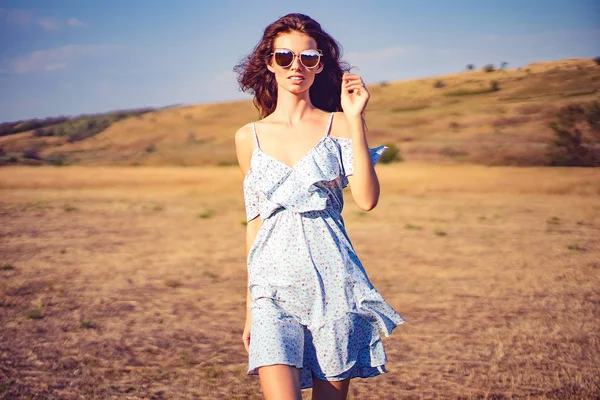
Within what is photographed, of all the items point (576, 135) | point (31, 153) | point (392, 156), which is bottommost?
point (392, 156)

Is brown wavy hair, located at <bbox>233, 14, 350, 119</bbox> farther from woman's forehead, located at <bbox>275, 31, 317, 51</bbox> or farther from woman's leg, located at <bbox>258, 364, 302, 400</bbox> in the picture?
woman's leg, located at <bbox>258, 364, 302, 400</bbox>

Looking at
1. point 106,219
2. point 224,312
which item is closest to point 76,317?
point 224,312

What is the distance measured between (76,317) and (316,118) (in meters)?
5.35

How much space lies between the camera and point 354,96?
9.64 ft

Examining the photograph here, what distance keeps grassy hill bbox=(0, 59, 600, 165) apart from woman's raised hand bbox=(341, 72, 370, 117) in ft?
76.2

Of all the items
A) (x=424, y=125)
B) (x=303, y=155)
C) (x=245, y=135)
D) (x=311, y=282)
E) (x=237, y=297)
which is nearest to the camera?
(x=311, y=282)

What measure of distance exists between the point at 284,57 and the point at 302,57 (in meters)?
0.08

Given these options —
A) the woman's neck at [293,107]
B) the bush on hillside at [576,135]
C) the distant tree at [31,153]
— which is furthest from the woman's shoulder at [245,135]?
the distant tree at [31,153]

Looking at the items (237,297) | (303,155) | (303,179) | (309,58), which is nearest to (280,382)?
(303,179)

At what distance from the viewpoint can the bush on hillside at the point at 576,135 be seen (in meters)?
24.9

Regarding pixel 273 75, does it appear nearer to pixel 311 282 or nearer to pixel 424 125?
pixel 311 282

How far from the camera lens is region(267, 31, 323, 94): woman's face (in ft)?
10.2

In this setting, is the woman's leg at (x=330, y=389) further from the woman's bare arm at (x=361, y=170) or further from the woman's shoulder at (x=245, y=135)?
the woman's shoulder at (x=245, y=135)

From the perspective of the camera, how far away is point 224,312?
26.5ft
